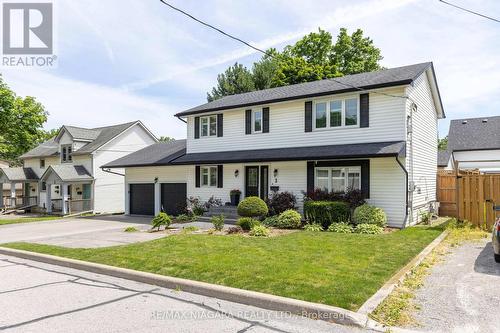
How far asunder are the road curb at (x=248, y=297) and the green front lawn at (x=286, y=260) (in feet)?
0.66

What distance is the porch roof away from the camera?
26434mm

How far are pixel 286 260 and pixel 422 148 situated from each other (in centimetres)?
1147

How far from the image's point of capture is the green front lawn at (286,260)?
575cm

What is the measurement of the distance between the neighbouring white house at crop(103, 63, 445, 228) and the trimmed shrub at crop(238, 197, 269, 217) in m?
1.54

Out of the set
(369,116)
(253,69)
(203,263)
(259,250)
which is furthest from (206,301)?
(253,69)

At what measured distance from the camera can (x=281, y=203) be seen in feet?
51.0

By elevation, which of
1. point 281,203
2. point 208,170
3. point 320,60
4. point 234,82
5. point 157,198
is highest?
point 320,60

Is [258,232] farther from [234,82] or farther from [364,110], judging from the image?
[234,82]

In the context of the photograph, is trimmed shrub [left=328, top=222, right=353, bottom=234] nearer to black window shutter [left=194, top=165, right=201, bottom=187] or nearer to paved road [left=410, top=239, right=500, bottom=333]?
paved road [left=410, top=239, right=500, bottom=333]

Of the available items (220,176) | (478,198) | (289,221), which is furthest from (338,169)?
(220,176)

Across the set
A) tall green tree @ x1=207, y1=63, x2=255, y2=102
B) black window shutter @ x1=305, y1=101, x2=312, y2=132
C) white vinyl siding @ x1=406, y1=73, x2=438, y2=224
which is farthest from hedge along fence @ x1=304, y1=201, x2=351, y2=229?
tall green tree @ x1=207, y1=63, x2=255, y2=102

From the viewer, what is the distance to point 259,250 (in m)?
8.91

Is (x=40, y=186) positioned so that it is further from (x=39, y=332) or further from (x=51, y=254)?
(x=39, y=332)

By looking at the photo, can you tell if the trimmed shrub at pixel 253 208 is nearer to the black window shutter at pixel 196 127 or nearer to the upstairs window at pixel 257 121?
the upstairs window at pixel 257 121
